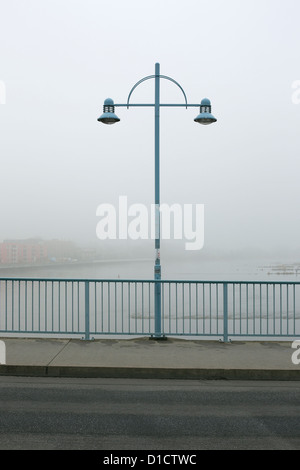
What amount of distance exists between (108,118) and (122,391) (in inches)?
233

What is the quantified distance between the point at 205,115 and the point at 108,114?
2185 millimetres

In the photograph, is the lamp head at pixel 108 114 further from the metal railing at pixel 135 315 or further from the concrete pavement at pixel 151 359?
the concrete pavement at pixel 151 359

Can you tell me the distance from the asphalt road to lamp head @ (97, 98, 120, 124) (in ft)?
18.5

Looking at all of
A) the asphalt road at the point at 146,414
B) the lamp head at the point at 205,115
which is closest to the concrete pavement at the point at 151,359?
the asphalt road at the point at 146,414

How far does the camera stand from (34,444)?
404cm

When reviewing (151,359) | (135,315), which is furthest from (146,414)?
(135,315)

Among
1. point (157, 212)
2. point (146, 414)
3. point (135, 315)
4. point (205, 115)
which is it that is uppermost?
point (205, 115)

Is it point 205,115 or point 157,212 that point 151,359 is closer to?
point 157,212

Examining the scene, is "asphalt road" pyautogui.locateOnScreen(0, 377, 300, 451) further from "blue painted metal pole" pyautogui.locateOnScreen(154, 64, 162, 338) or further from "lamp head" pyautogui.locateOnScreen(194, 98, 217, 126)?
"lamp head" pyautogui.locateOnScreen(194, 98, 217, 126)

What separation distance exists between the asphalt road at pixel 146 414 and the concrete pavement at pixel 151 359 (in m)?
0.21

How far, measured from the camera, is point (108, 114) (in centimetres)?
916

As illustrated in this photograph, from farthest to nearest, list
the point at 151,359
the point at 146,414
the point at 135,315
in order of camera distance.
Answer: the point at 135,315, the point at 151,359, the point at 146,414
